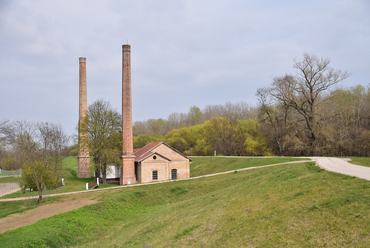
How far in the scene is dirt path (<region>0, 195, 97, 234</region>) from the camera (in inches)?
690

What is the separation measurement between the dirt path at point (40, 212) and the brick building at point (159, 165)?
13.2 meters

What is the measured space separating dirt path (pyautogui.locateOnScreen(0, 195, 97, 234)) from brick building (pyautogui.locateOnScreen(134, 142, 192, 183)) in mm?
13249

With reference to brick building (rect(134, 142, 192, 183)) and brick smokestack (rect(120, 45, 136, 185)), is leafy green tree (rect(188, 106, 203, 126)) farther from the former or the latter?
brick smokestack (rect(120, 45, 136, 185))

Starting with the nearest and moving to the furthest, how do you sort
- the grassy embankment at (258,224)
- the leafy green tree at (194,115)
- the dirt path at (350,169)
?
1. the grassy embankment at (258,224)
2. the dirt path at (350,169)
3. the leafy green tree at (194,115)

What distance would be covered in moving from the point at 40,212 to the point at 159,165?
19578mm

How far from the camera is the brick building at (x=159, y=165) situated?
125 ft

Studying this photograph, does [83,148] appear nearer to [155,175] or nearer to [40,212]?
[155,175]

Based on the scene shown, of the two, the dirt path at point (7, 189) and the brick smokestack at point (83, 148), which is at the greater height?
the brick smokestack at point (83, 148)

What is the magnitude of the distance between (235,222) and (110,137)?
113 ft

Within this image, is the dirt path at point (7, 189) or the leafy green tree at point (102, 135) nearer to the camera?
the dirt path at point (7, 189)

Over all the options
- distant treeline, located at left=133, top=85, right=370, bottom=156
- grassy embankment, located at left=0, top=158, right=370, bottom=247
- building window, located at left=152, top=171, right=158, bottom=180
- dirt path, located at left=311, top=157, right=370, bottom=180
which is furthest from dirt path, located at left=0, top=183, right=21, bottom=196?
distant treeline, located at left=133, top=85, right=370, bottom=156

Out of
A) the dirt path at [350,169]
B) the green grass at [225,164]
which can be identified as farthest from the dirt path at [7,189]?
the dirt path at [350,169]

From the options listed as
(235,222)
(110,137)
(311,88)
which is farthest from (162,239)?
(311,88)

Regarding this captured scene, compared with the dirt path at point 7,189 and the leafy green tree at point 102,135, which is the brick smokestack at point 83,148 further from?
the dirt path at point 7,189
